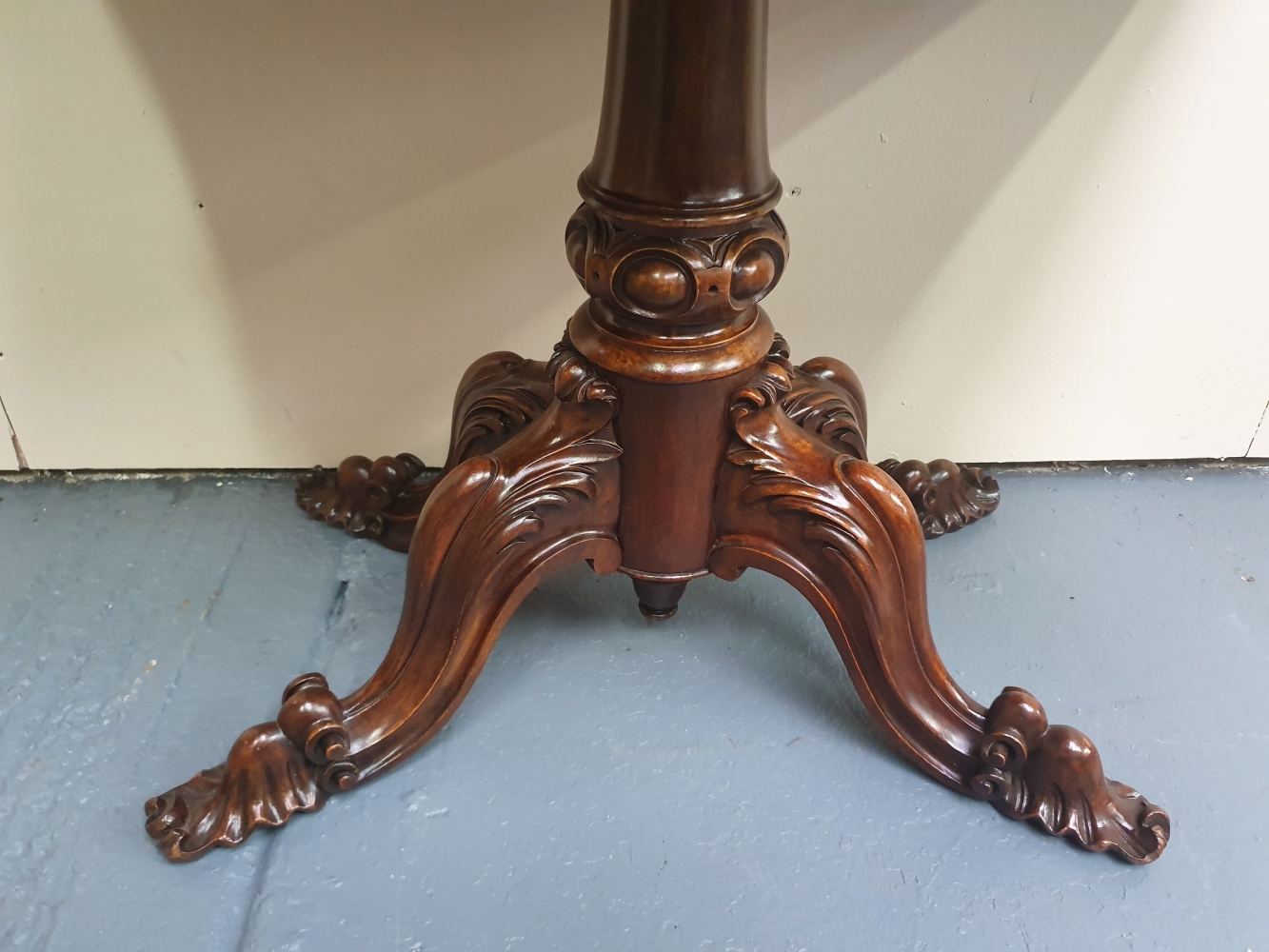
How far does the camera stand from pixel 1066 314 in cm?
115

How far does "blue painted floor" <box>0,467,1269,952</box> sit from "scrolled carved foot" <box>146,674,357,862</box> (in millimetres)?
21

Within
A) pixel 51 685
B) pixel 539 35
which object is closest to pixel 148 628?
pixel 51 685

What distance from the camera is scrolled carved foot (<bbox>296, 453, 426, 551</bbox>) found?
3.48 feet

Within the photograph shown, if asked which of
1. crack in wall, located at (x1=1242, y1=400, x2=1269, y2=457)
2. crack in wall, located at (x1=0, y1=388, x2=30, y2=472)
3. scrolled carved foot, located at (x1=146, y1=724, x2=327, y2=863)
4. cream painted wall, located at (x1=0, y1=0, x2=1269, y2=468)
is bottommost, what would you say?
crack in wall, located at (x1=1242, y1=400, x2=1269, y2=457)

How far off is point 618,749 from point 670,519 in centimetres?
21

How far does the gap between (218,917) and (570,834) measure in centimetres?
26

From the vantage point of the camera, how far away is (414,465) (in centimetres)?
110

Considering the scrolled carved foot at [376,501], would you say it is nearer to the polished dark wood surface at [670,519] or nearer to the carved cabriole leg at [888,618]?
the polished dark wood surface at [670,519]

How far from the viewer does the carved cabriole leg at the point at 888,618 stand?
0.76 m

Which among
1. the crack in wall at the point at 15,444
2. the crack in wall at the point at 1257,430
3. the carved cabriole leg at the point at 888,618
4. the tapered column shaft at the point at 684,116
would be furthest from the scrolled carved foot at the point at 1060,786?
the crack in wall at the point at 15,444

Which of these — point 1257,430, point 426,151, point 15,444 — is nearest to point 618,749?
point 426,151

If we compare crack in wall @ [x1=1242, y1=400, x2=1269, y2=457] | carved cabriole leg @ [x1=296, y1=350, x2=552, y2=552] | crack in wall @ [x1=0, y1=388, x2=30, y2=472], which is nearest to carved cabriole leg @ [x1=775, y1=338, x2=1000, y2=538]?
carved cabriole leg @ [x1=296, y1=350, x2=552, y2=552]

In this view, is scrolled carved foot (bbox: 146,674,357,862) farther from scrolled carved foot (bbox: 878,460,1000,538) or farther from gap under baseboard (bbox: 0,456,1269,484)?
scrolled carved foot (bbox: 878,460,1000,538)

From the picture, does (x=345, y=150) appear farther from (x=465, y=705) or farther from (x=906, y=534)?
(x=906, y=534)
